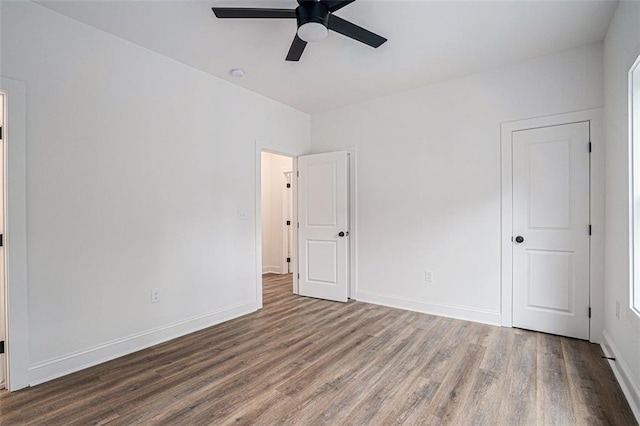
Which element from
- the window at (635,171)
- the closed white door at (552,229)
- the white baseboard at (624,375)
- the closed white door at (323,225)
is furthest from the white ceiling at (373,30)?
the white baseboard at (624,375)

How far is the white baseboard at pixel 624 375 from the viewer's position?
1862 mm

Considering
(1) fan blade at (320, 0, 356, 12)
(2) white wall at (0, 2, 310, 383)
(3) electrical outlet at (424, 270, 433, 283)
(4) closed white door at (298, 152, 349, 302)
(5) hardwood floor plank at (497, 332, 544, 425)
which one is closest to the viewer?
(5) hardwood floor plank at (497, 332, 544, 425)

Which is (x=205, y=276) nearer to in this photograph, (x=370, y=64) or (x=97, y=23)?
(x=97, y=23)

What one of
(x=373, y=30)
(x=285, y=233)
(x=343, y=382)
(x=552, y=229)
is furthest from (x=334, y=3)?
(x=285, y=233)

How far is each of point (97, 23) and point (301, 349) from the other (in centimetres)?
313

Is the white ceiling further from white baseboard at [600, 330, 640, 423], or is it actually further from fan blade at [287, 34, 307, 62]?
white baseboard at [600, 330, 640, 423]

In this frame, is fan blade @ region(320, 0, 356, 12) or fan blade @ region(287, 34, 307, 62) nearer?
fan blade @ region(320, 0, 356, 12)

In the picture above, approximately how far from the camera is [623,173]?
7.17 ft

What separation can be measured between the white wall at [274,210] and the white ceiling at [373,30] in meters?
2.66

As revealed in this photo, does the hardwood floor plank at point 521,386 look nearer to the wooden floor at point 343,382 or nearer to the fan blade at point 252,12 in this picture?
the wooden floor at point 343,382

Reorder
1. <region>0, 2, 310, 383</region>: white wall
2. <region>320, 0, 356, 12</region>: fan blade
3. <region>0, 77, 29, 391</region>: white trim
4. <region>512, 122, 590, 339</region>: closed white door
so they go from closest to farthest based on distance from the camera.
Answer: <region>320, 0, 356, 12</region>: fan blade
<region>0, 77, 29, 391</region>: white trim
<region>0, 2, 310, 383</region>: white wall
<region>512, 122, 590, 339</region>: closed white door

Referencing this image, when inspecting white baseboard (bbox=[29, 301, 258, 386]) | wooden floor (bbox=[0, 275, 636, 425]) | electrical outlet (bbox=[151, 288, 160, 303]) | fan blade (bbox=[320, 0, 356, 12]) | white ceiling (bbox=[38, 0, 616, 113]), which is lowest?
wooden floor (bbox=[0, 275, 636, 425])

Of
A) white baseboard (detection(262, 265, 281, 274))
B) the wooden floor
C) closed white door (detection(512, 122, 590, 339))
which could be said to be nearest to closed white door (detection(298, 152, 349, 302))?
the wooden floor

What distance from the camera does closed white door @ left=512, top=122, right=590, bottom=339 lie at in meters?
2.89
